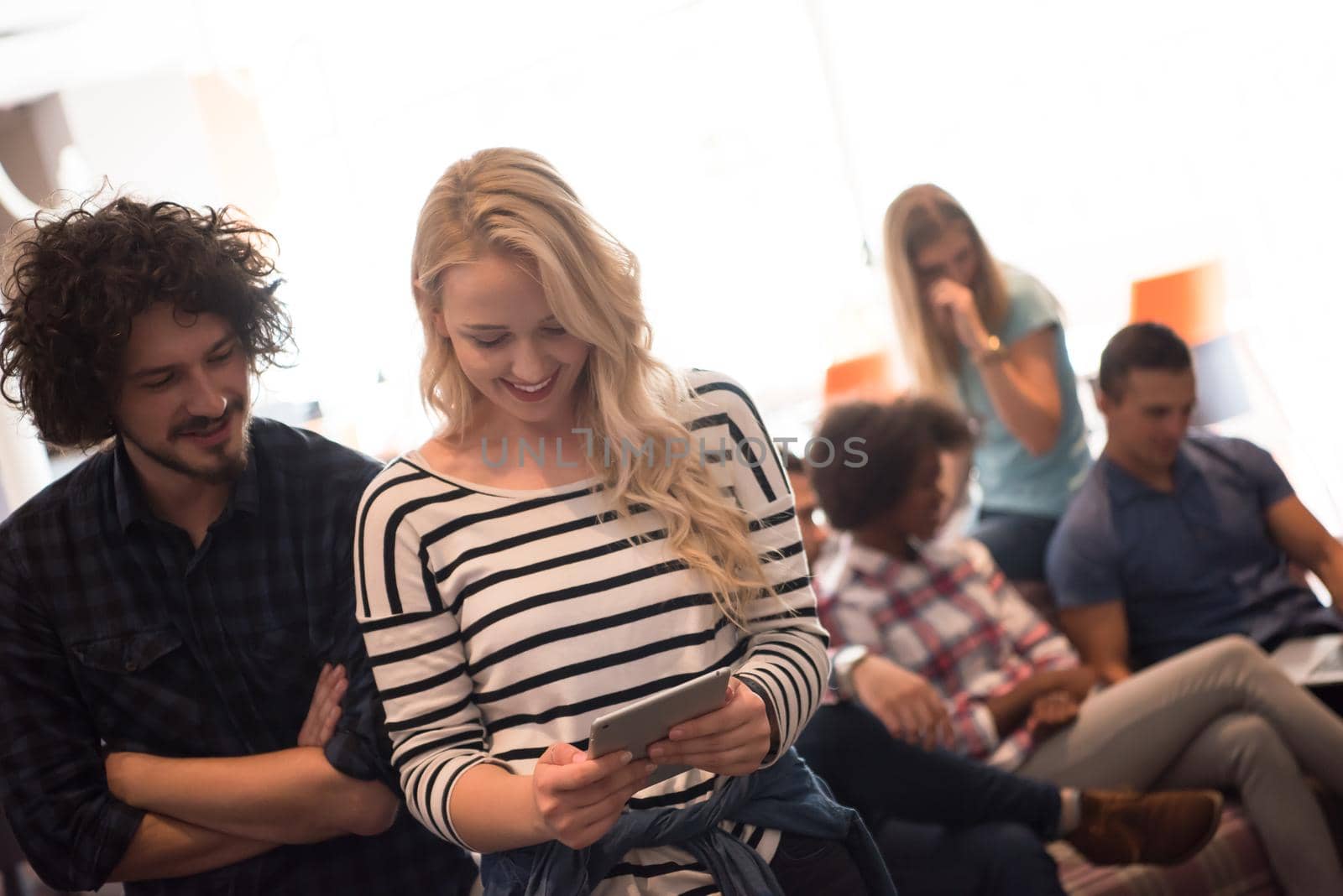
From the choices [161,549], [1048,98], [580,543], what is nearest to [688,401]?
[580,543]

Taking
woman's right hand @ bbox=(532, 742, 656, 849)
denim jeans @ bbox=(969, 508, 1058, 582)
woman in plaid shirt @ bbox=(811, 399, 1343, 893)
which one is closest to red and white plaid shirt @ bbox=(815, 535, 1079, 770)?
woman in plaid shirt @ bbox=(811, 399, 1343, 893)

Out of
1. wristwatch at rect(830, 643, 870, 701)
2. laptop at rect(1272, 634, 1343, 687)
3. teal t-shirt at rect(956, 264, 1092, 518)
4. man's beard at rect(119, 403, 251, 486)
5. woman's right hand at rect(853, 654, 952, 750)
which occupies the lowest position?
laptop at rect(1272, 634, 1343, 687)

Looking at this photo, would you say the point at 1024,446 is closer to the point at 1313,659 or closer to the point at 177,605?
the point at 1313,659

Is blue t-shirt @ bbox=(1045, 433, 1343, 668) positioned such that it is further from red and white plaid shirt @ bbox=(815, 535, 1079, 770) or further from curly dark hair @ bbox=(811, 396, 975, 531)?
curly dark hair @ bbox=(811, 396, 975, 531)

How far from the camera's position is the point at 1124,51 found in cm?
349

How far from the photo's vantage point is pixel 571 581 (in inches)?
50.8

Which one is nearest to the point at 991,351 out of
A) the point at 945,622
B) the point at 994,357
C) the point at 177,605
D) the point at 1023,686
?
the point at 994,357

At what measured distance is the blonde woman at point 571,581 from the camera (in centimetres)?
128

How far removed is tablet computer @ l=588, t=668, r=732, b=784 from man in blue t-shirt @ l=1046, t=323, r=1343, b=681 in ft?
5.45

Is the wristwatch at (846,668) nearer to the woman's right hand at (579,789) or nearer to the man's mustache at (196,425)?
the woman's right hand at (579,789)

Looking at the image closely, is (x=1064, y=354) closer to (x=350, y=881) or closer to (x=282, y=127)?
(x=282, y=127)

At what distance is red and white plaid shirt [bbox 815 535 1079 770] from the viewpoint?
2.39 metres

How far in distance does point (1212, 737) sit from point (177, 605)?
6.27 feet

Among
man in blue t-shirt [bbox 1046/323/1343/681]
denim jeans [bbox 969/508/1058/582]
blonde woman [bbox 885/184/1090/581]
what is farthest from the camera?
blonde woman [bbox 885/184/1090/581]
